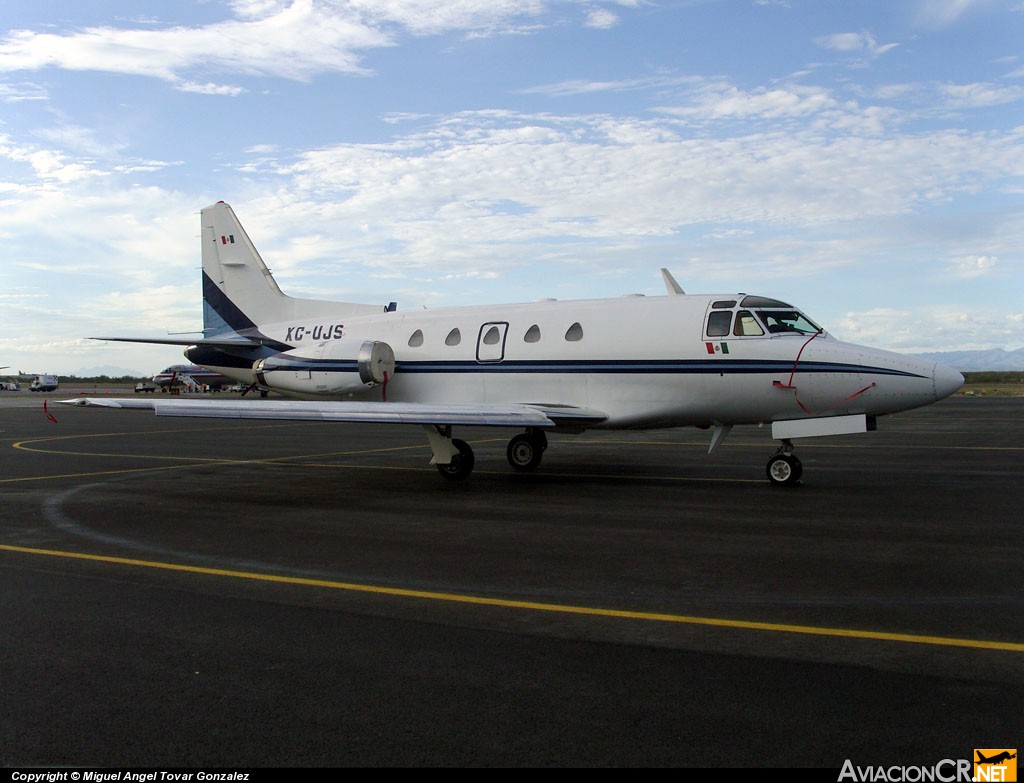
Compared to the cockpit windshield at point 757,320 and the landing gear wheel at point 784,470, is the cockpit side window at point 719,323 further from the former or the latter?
the landing gear wheel at point 784,470

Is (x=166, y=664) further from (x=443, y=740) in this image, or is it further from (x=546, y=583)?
(x=546, y=583)

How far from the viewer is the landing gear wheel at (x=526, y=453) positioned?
56.5 ft

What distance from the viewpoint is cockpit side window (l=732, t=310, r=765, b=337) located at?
579 inches

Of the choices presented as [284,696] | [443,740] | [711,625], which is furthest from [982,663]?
[284,696]

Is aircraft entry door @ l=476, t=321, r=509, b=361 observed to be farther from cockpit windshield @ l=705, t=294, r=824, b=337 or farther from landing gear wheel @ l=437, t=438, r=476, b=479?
cockpit windshield @ l=705, t=294, r=824, b=337

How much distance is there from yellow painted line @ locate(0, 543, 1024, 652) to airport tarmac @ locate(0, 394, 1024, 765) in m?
0.03

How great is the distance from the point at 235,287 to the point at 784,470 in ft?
45.6

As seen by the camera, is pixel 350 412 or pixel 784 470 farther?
pixel 784 470

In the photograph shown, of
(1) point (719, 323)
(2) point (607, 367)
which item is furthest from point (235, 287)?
(1) point (719, 323)

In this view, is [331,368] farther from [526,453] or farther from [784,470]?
[784,470]

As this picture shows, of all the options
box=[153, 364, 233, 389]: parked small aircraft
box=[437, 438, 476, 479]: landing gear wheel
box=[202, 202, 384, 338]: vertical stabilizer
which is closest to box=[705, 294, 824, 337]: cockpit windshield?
box=[437, 438, 476, 479]: landing gear wheel

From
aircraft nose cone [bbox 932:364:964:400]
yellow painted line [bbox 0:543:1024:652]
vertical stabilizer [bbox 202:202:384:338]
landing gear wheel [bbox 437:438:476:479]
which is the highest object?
vertical stabilizer [bbox 202:202:384:338]

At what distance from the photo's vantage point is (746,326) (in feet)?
48.5

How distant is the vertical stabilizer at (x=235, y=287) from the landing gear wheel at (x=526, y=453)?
681 cm
